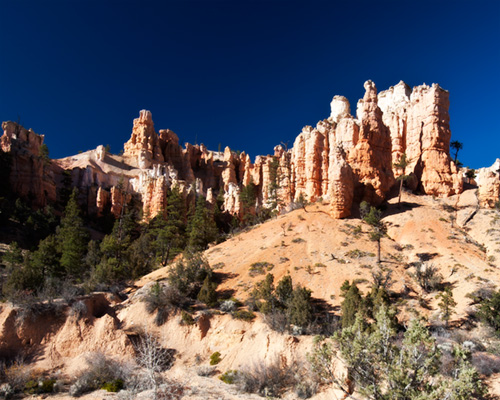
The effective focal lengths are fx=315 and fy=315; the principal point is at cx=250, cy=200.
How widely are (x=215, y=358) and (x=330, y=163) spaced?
3303 cm

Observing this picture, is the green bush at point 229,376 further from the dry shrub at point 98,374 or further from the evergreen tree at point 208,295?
the evergreen tree at point 208,295

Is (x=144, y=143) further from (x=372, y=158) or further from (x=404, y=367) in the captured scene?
(x=404, y=367)

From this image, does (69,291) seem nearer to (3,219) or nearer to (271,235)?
(271,235)

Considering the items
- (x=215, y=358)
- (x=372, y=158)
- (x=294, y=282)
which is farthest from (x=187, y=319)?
(x=372, y=158)

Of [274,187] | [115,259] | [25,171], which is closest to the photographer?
[115,259]

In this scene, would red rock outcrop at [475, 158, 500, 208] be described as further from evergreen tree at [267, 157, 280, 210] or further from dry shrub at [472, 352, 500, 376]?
dry shrub at [472, 352, 500, 376]

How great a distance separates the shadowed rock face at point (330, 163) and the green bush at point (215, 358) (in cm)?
2630

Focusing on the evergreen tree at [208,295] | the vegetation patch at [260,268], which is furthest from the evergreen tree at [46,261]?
the vegetation patch at [260,268]

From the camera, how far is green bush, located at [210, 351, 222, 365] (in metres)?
19.6

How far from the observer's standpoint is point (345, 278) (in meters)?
28.7

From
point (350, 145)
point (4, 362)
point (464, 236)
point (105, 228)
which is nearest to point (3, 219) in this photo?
point (105, 228)

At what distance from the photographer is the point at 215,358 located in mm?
19875

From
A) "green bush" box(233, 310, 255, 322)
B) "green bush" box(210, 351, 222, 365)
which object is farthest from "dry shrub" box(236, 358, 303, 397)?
"green bush" box(233, 310, 255, 322)

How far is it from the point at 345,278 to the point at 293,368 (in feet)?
44.1
